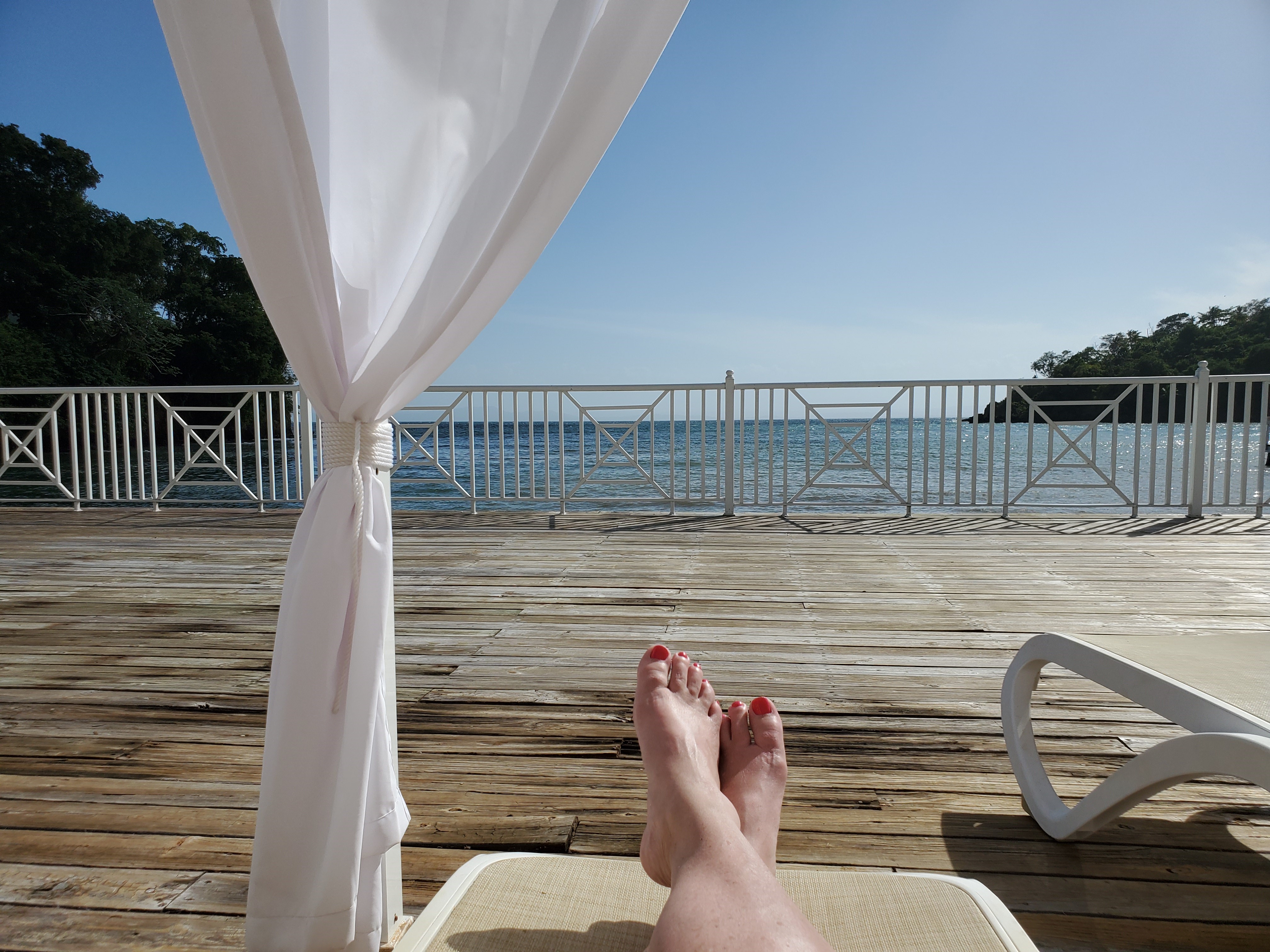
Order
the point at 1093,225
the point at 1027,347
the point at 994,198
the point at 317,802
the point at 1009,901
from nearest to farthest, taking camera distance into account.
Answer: the point at 317,802 → the point at 1009,901 → the point at 994,198 → the point at 1093,225 → the point at 1027,347

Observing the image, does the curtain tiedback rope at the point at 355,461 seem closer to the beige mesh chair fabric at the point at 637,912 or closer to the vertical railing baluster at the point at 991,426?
the beige mesh chair fabric at the point at 637,912

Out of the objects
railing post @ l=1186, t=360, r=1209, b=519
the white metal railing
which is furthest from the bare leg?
railing post @ l=1186, t=360, r=1209, b=519

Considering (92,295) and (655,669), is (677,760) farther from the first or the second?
(92,295)

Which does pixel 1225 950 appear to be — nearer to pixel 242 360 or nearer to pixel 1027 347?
pixel 242 360

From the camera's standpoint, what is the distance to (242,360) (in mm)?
21734

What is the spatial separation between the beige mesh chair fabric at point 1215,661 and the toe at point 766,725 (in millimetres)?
586

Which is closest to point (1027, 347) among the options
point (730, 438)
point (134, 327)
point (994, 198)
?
point (994, 198)

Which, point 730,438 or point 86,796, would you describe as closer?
point 86,796

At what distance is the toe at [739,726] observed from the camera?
3.87 feet

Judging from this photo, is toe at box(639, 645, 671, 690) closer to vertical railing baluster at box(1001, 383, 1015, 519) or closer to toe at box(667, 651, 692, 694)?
toe at box(667, 651, 692, 694)

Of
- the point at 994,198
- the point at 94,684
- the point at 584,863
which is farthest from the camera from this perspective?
the point at 994,198

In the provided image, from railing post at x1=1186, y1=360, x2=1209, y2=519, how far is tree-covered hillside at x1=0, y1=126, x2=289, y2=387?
16.1 m

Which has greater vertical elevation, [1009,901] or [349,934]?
[349,934]

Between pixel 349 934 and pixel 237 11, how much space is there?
1092mm
